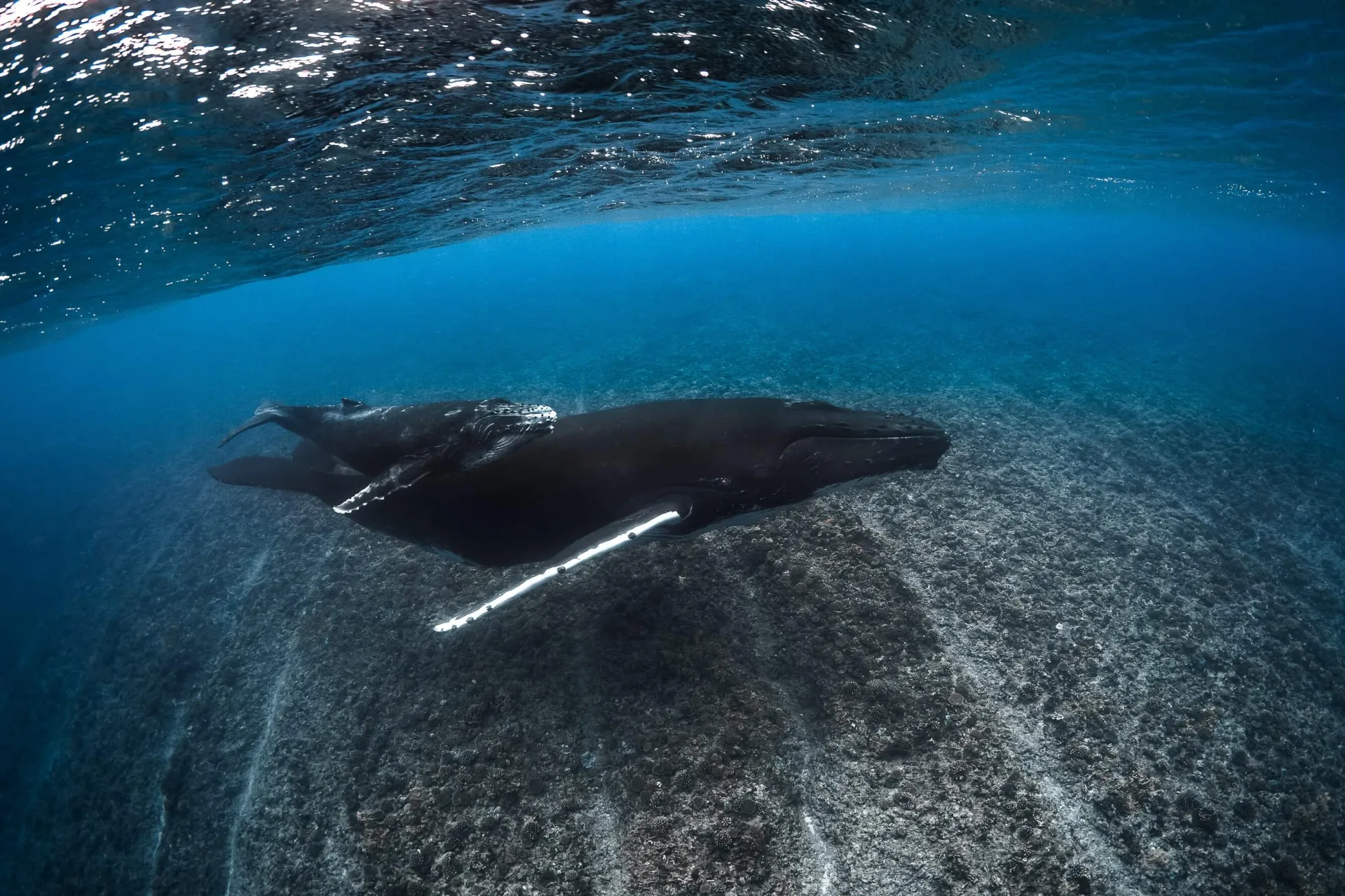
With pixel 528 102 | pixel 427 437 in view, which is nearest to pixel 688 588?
pixel 427 437

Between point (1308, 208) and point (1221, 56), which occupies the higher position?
point (1221, 56)

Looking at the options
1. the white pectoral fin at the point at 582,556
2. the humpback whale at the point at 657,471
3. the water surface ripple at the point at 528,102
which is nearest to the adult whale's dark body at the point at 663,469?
the humpback whale at the point at 657,471

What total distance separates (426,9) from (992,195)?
37.7 metres

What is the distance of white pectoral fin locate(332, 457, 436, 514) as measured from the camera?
4598 mm

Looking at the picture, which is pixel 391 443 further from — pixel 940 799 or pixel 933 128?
pixel 933 128

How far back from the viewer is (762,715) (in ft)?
15.2

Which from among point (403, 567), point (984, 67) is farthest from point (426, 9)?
point (984, 67)

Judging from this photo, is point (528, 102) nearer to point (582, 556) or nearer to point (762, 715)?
point (582, 556)

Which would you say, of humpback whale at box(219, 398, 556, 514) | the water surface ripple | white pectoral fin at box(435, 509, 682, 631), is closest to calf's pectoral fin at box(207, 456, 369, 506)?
humpback whale at box(219, 398, 556, 514)

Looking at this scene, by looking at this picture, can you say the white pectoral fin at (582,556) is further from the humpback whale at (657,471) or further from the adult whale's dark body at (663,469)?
the adult whale's dark body at (663,469)

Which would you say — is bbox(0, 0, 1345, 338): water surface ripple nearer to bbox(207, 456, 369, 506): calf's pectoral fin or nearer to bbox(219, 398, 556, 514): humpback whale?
bbox(219, 398, 556, 514): humpback whale

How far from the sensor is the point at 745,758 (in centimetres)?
431

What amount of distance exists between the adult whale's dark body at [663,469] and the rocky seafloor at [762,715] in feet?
2.05

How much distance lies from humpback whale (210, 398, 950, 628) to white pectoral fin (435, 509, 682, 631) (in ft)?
0.04
